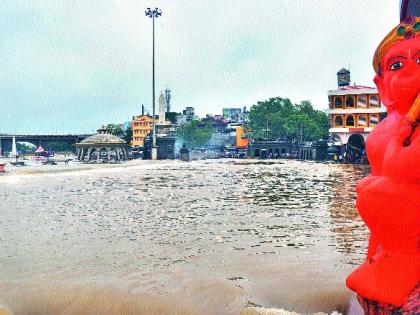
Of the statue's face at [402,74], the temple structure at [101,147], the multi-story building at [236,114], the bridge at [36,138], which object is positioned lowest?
the statue's face at [402,74]

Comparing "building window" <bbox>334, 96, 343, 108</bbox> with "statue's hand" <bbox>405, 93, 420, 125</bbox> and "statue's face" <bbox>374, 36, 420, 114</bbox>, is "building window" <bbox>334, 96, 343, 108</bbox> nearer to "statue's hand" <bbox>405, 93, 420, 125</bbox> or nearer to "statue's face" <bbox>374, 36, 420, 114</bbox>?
"statue's face" <bbox>374, 36, 420, 114</bbox>

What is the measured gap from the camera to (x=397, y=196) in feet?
7.80

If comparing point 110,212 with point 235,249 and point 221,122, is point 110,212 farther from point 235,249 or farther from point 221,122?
point 221,122

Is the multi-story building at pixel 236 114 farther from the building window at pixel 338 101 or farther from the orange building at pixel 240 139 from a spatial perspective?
the building window at pixel 338 101

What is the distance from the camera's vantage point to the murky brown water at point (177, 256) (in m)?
4.48

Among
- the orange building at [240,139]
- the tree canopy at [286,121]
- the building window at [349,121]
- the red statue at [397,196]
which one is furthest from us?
the orange building at [240,139]

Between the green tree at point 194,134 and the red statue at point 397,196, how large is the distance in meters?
79.8

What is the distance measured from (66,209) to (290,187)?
8.55 meters

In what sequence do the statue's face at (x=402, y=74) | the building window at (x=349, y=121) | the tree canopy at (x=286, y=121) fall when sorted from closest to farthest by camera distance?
the statue's face at (x=402, y=74) < the building window at (x=349, y=121) < the tree canopy at (x=286, y=121)

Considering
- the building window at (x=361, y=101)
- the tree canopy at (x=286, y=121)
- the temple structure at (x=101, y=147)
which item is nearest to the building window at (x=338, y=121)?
the building window at (x=361, y=101)

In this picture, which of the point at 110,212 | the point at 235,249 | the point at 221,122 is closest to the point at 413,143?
the point at 235,249

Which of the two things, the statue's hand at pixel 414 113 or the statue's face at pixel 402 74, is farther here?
the statue's face at pixel 402 74

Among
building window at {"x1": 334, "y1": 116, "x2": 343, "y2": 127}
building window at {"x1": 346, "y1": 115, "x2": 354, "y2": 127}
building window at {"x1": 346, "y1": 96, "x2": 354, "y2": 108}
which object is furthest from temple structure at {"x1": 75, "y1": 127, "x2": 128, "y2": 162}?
building window at {"x1": 346, "y1": 96, "x2": 354, "y2": 108}

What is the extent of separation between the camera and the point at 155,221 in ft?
30.9
